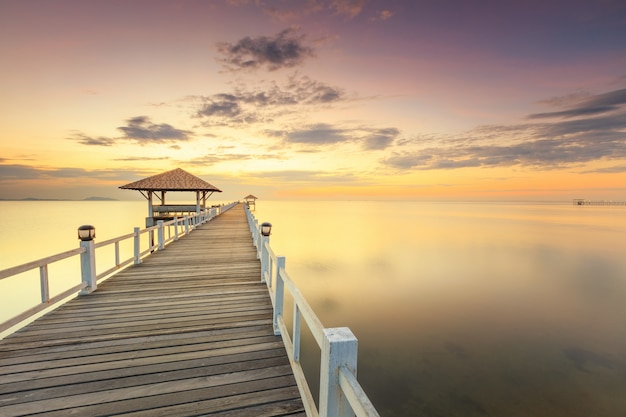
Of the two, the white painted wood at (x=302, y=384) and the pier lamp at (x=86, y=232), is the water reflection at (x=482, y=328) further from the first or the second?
the pier lamp at (x=86, y=232)

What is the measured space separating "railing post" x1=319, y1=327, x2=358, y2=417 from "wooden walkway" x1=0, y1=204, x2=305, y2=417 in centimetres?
120

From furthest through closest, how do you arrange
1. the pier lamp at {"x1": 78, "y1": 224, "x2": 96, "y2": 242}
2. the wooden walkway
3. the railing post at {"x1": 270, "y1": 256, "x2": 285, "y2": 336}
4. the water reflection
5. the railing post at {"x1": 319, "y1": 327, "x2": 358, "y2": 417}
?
the water reflection < the pier lamp at {"x1": 78, "y1": 224, "x2": 96, "y2": 242} < the railing post at {"x1": 270, "y1": 256, "x2": 285, "y2": 336} < the wooden walkway < the railing post at {"x1": 319, "y1": 327, "x2": 358, "y2": 417}

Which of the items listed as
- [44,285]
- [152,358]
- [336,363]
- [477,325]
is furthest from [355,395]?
[477,325]

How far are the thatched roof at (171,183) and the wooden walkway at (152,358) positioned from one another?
20342 mm

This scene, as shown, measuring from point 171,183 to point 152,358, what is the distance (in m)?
24.5

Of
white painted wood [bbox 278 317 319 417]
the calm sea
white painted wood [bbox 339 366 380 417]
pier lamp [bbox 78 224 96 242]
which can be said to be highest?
pier lamp [bbox 78 224 96 242]

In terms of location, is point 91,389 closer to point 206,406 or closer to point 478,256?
point 206,406

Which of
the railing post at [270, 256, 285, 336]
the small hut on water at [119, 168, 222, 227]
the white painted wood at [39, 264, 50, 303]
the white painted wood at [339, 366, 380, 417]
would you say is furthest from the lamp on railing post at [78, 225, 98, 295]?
the small hut on water at [119, 168, 222, 227]

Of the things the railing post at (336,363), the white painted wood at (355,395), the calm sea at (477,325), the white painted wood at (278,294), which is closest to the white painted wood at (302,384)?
the white painted wood at (278,294)

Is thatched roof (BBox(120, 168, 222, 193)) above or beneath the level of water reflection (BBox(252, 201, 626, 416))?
above

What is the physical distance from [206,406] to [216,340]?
4.38 feet

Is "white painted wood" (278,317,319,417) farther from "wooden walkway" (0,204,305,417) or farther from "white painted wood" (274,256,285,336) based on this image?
"white painted wood" (274,256,285,336)

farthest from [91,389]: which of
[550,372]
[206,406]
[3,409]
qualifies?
[550,372]

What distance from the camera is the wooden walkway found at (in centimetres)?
284
